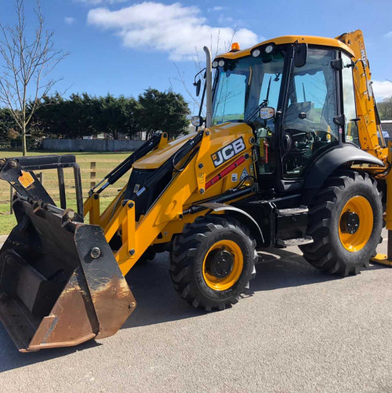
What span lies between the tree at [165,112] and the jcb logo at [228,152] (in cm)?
4507

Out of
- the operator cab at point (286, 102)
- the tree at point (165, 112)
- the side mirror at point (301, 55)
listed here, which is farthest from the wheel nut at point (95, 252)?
the tree at point (165, 112)

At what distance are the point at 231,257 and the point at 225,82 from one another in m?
2.59

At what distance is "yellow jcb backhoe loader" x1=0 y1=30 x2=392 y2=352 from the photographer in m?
3.54

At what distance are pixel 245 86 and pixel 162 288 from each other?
112 inches

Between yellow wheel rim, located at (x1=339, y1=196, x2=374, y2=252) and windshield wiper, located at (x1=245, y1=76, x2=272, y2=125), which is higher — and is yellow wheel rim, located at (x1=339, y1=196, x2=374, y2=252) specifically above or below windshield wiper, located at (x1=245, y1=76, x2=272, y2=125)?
below

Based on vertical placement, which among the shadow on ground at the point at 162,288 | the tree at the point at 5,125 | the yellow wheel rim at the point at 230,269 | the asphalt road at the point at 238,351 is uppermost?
the tree at the point at 5,125

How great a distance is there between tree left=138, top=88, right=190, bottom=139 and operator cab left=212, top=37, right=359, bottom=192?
44279 millimetres

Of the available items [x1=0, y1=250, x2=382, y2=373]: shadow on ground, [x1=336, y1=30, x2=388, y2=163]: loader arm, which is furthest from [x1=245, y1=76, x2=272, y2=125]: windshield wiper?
[x1=0, y1=250, x2=382, y2=373]: shadow on ground

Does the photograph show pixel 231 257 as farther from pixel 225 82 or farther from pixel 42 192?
pixel 225 82

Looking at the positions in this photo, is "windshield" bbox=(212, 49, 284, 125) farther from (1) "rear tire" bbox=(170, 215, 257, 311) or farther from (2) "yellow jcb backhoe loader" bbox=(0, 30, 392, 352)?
(1) "rear tire" bbox=(170, 215, 257, 311)

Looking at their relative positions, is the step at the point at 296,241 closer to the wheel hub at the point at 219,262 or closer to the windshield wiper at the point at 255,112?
the wheel hub at the point at 219,262

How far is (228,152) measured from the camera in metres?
4.81

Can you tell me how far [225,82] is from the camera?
5629 millimetres

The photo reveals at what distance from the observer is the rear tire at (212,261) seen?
409 centimetres
